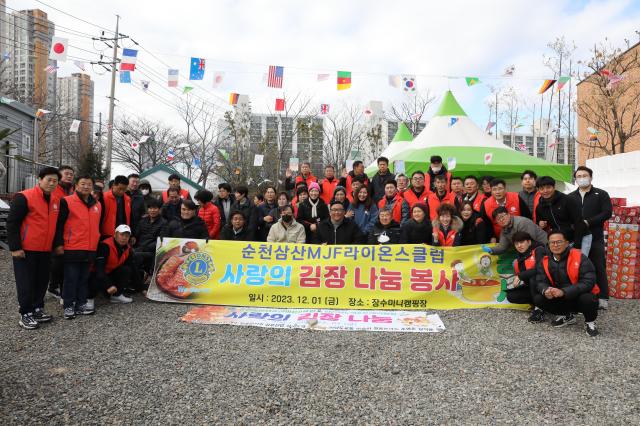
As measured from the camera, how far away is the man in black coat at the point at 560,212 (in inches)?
195

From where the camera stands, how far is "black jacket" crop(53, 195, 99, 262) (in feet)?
14.1

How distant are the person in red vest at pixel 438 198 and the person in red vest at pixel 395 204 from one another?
1.07ft

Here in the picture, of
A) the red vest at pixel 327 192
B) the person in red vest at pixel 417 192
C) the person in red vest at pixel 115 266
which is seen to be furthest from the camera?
the red vest at pixel 327 192

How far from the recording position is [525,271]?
14.9ft

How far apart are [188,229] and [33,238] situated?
1.87 m

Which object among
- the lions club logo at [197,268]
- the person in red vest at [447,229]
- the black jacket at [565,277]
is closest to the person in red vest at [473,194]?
the person in red vest at [447,229]

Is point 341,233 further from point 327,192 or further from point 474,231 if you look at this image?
point 327,192

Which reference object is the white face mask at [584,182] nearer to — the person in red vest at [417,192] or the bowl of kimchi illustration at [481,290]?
the bowl of kimchi illustration at [481,290]

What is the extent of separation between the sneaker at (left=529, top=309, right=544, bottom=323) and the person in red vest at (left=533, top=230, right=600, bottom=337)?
0.14m

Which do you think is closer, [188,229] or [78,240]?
[78,240]

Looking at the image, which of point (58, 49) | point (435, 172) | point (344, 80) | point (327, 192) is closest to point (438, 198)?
point (435, 172)

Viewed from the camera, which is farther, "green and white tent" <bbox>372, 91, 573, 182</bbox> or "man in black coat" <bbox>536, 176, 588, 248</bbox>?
"green and white tent" <bbox>372, 91, 573, 182</bbox>

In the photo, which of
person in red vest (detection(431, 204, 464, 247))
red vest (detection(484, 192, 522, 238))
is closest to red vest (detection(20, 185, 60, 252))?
person in red vest (detection(431, 204, 464, 247))

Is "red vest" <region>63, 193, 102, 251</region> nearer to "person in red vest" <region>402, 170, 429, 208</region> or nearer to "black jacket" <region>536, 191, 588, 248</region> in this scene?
"person in red vest" <region>402, 170, 429, 208</region>
